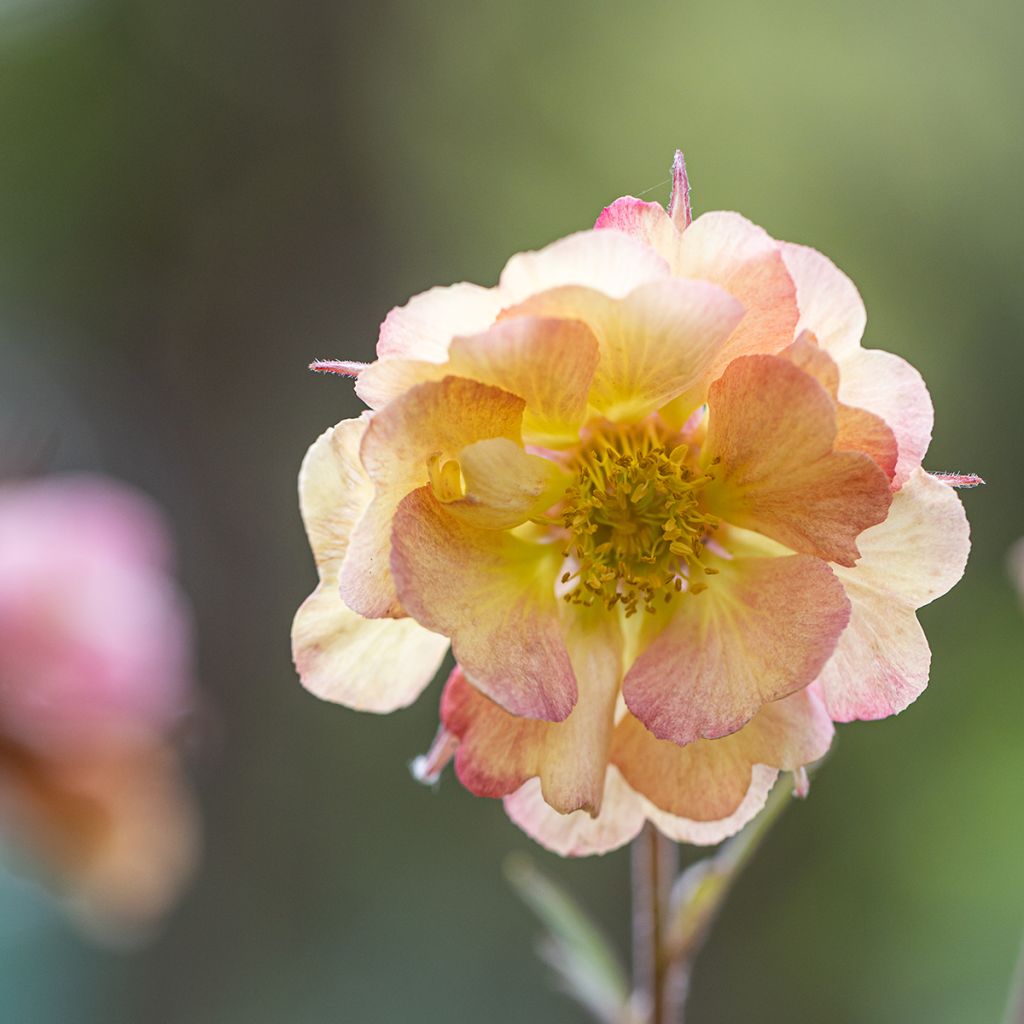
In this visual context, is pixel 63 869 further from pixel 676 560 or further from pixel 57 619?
pixel 676 560

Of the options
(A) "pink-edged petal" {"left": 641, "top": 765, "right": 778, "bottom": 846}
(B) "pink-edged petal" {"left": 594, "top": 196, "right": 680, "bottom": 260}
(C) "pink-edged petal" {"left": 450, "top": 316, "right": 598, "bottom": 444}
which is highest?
(B) "pink-edged petal" {"left": 594, "top": 196, "right": 680, "bottom": 260}

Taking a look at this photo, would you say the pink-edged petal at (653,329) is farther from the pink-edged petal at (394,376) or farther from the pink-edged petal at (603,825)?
the pink-edged petal at (603,825)

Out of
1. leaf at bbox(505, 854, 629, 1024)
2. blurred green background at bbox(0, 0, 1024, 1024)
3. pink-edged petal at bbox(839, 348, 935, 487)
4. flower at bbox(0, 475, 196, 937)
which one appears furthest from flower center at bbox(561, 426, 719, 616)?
blurred green background at bbox(0, 0, 1024, 1024)

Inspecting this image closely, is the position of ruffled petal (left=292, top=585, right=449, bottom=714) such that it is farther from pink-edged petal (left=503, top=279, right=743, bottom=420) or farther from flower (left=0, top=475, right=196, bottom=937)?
flower (left=0, top=475, right=196, bottom=937)

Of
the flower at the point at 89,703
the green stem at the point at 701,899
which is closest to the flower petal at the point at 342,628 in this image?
the green stem at the point at 701,899

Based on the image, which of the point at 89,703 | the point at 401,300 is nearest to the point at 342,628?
the point at 89,703

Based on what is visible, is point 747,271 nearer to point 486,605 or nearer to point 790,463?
point 790,463
